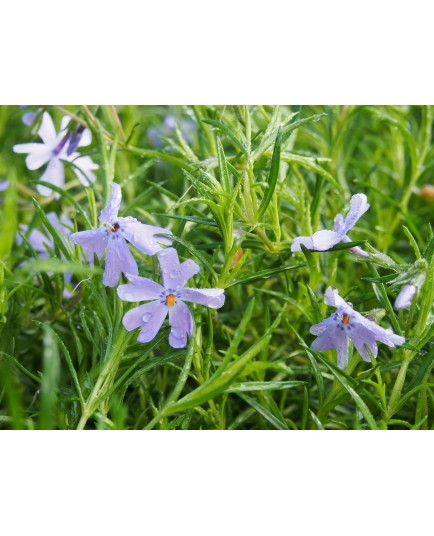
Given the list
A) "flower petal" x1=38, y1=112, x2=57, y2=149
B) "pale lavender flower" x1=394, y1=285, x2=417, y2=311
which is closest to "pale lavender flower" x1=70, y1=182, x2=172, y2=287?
"pale lavender flower" x1=394, y1=285, x2=417, y2=311

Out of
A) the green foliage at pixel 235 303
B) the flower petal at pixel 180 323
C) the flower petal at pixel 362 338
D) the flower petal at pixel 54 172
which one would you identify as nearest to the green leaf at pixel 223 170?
the green foliage at pixel 235 303

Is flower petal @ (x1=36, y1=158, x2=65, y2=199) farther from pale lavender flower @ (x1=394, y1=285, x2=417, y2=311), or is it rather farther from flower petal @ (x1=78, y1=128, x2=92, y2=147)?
pale lavender flower @ (x1=394, y1=285, x2=417, y2=311)

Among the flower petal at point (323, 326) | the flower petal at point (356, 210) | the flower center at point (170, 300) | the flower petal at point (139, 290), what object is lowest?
the flower petal at point (323, 326)

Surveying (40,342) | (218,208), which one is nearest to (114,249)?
(218,208)

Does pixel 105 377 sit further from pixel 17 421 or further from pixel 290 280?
pixel 290 280

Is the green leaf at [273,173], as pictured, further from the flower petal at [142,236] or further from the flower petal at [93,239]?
the flower petal at [93,239]

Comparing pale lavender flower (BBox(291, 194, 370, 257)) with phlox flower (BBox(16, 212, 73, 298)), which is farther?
phlox flower (BBox(16, 212, 73, 298))
